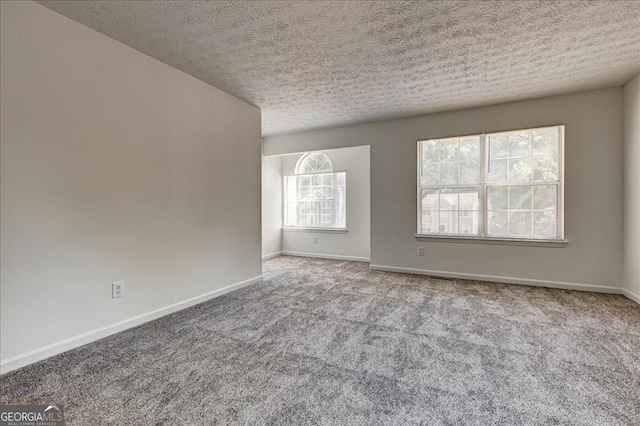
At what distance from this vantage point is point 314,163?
245 inches

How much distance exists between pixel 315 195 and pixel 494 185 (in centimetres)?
339

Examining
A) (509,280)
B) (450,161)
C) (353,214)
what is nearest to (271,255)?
(353,214)

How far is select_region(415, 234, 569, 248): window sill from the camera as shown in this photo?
12.1ft

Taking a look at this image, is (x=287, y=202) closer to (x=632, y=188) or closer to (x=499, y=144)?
(x=499, y=144)

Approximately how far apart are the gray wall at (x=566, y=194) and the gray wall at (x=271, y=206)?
197cm

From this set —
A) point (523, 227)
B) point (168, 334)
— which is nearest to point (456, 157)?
point (523, 227)

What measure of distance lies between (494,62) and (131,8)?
315 centimetres

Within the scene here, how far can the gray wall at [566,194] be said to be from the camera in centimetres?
345

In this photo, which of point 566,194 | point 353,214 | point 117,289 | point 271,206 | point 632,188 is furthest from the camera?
point 271,206

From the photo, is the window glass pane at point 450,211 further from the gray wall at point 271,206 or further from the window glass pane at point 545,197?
the gray wall at point 271,206

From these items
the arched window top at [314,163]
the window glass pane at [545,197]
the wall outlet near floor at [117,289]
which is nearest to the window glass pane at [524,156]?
the window glass pane at [545,197]

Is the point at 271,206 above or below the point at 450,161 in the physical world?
below

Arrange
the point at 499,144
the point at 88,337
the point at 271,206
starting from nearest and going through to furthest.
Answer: the point at 88,337 < the point at 499,144 < the point at 271,206

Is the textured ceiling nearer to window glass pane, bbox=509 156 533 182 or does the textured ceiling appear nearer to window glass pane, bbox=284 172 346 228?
window glass pane, bbox=509 156 533 182
